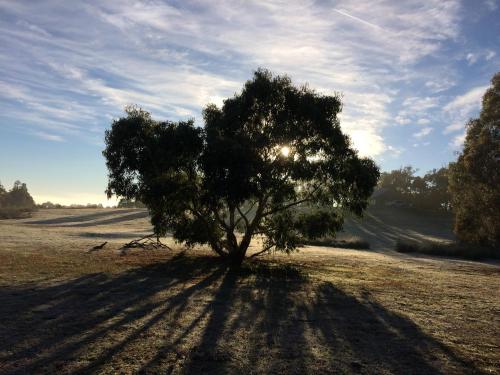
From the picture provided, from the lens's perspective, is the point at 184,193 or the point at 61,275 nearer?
the point at 61,275

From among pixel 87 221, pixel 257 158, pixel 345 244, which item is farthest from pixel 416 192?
pixel 257 158

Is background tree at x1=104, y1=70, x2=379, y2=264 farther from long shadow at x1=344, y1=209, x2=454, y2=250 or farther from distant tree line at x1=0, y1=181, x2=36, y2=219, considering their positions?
distant tree line at x1=0, y1=181, x2=36, y2=219

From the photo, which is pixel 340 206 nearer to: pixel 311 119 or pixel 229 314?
pixel 311 119

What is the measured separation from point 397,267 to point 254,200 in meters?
10.9

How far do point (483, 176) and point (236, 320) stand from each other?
3537 cm

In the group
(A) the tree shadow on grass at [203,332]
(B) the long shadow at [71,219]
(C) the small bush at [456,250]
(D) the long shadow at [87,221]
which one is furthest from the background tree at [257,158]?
(B) the long shadow at [71,219]

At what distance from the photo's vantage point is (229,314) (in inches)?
497

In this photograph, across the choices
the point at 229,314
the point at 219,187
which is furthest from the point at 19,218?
the point at 229,314

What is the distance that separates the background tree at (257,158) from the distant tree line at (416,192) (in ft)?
224

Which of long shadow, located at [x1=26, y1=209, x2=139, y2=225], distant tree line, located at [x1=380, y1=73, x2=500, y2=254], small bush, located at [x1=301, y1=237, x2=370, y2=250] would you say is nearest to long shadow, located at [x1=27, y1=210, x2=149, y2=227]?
long shadow, located at [x1=26, y1=209, x2=139, y2=225]

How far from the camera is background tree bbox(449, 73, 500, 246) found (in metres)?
38.7

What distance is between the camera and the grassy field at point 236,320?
8.58 meters

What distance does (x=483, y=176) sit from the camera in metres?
39.5

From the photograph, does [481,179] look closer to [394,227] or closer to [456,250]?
[456,250]
